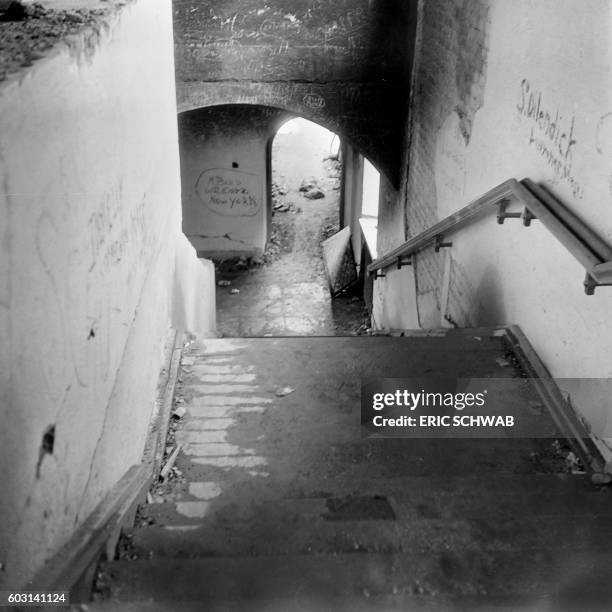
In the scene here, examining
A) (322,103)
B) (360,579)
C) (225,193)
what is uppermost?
(322,103)

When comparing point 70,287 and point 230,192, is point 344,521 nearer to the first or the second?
point 70,287

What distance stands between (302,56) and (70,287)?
544 cm

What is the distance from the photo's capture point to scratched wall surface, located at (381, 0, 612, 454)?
2.94 metres

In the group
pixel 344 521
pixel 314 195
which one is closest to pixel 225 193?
pixel 314 195

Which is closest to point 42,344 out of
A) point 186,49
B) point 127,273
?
point 127,273

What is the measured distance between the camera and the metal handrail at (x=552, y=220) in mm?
2666

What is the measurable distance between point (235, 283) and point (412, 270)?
13.5ft

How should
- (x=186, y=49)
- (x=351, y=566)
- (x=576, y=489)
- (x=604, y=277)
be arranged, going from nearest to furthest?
(x=351, y=566)
(x=604, y=277)
(x=576, y=489)
(x=186, y=49)

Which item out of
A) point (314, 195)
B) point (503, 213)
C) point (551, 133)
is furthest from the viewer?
point (314, 195)

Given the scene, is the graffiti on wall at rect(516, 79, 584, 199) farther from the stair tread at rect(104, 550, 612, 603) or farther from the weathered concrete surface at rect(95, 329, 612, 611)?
the stair tread at rect(104, 550, 612, 603)

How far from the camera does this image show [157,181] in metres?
3.61

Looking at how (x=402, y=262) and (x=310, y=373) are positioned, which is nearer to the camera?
(x=310, y=373)

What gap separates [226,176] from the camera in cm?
1023

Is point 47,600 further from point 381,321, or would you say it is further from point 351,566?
point 381,321
